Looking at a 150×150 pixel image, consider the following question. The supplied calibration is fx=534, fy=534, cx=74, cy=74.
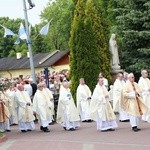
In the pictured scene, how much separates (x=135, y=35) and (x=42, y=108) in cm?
1220

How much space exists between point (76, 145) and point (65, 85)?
503 centimetres

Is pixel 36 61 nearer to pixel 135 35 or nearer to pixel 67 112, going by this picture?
pixel 135 35

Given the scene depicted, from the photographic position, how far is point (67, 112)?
19.2 meters

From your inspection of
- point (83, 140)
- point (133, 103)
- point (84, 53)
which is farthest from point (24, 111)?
point (84, 53)

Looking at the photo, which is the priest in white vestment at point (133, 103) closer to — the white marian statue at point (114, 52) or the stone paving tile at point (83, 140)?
the stone paving tile at point (83, 140)

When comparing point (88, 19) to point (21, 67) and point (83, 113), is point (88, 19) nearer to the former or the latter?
point (83, 113)

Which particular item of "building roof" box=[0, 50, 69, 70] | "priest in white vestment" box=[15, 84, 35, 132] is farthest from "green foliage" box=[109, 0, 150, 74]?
"building roof" box=[0, 50, 69, 70]

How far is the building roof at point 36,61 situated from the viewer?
7307 centimetres

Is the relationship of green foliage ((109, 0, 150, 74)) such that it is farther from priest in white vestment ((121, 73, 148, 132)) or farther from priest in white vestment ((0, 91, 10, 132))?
priest in white vestment ((121, 73, 148, 132))

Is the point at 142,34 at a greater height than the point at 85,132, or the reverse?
the point at 142,34

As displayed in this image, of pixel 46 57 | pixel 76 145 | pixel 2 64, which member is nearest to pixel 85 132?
pixel 76 145

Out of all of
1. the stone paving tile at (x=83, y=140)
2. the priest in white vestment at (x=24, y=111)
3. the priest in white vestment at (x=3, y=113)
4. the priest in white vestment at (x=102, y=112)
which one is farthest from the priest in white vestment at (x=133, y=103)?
the priest in white vestment at (x=3, y=113)

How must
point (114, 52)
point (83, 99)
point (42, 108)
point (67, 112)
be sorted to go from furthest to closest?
point (114, 52)
point (83, 99)
point (42, 108)
point (67, 112)

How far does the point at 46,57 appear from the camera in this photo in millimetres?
75812
